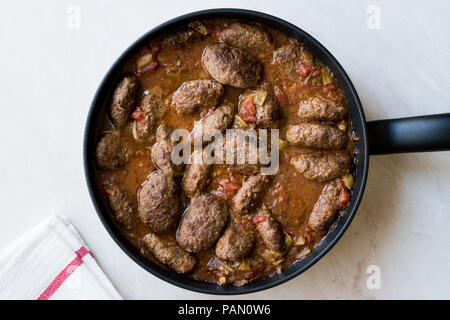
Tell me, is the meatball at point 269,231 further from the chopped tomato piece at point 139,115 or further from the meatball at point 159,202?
the chopped tomato piece at point 139,115

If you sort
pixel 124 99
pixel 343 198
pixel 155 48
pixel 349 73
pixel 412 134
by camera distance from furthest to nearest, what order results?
pixel 349 73 → pixel 343 198 → pixel 155 48 → pixel 124 99 → pixel 412 134

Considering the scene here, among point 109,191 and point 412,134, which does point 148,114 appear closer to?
point 109,191

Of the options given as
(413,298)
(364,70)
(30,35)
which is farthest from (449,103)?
(30,35)

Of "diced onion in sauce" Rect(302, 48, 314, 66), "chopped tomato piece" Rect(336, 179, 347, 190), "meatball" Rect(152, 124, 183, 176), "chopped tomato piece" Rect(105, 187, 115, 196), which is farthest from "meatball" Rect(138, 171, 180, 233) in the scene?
"diced onion in sauce" Rect(302, 48, 314, 66)

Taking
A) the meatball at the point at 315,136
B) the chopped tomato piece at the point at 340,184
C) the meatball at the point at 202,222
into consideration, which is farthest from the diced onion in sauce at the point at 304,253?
the meatball at the point at 315,136

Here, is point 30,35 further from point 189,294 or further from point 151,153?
point 189,294

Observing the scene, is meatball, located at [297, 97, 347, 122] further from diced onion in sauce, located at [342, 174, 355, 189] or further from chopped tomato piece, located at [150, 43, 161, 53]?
chopped tomato piece, located at [150, 43, 161, 53]

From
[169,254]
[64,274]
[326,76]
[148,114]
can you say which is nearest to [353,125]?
[326,76]
